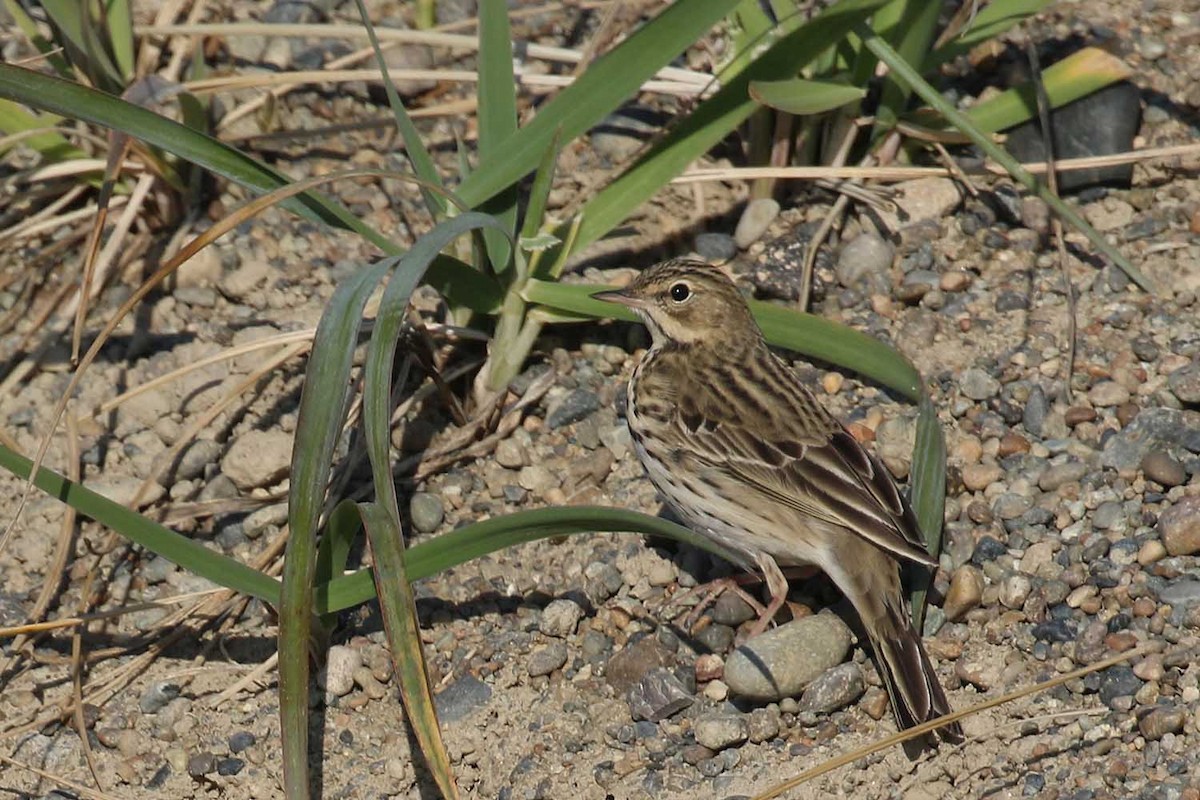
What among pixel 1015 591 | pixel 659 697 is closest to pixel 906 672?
pixel 1015 591

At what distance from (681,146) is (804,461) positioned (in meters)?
1.62

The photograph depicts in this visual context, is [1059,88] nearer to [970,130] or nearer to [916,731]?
[970,130]

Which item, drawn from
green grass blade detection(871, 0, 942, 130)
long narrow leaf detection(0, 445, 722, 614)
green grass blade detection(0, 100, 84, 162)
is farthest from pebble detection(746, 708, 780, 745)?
green grass blade detection(0, 100, 84, 162)

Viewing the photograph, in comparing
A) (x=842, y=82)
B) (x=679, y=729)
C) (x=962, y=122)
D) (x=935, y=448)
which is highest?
(x=842, y=82)

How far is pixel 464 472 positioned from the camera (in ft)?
21.3

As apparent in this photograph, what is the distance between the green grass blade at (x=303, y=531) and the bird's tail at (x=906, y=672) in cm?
187

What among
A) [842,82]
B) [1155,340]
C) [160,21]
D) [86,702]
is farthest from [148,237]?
[1155,340]

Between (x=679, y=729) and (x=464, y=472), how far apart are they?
4.88 ft

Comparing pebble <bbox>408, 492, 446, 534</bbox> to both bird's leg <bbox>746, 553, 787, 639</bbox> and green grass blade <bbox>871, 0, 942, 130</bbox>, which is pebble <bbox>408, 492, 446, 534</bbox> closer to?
bird's leg <bbox>746, 553, 787, 639</bbox>

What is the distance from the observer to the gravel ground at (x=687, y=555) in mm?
5395

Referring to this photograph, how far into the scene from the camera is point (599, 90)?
20.4ft

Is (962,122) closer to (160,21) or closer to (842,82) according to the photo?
(842,82)

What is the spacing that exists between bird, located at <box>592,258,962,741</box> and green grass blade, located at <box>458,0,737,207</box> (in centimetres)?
61

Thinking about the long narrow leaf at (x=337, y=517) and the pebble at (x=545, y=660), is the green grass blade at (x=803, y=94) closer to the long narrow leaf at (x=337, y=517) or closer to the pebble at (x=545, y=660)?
the long narrow leaf at (x=337, y=517)
